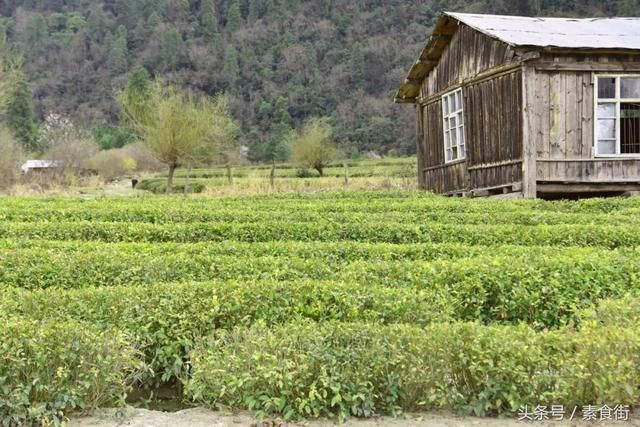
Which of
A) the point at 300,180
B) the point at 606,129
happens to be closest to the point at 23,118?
the point at 300,180

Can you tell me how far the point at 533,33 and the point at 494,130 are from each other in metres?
2.99

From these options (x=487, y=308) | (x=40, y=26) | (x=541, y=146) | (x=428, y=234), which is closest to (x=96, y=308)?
(x=487, y=308)

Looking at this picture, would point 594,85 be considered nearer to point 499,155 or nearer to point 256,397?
point 499,155

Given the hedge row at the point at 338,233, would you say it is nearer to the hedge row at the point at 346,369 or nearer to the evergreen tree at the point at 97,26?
the hedge row at the point at 346,369

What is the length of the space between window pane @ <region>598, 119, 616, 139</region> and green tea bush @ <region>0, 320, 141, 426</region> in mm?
15746

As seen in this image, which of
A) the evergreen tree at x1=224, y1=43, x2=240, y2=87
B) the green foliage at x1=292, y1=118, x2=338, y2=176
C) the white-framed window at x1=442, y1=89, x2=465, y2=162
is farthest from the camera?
the evergreen tree at x1=224, y1=43, x2=240, y2=87

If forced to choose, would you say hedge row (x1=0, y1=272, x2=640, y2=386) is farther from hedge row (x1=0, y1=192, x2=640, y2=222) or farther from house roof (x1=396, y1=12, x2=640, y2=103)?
house roof (x1=396, y1=12, x2=640, y2=103)

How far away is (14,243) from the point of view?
9594 mm

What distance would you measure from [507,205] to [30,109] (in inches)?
2702

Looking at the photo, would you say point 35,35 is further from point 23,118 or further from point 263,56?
point 263,56

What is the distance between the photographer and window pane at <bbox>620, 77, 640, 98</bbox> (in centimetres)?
1697

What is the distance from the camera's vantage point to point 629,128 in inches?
681

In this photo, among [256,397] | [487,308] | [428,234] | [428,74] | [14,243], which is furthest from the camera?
[428,74]

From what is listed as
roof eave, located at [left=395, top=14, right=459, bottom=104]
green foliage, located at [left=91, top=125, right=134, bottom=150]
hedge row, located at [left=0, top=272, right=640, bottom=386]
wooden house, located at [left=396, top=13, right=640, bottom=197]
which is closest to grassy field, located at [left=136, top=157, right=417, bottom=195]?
roof eave, located at [left=395, top=14, right=459, bottom=104]
